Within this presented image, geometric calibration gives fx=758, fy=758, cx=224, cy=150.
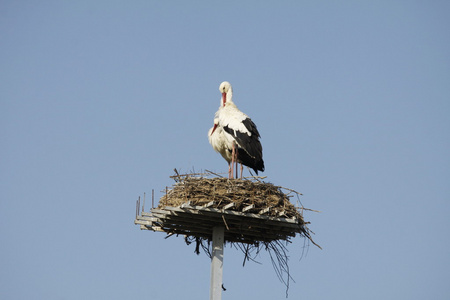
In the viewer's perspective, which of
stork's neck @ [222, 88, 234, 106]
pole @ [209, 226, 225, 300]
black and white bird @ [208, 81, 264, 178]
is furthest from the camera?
stork's neck @ [222, 88, 234, 106]

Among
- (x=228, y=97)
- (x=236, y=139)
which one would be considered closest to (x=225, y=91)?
(x=228, y=97)

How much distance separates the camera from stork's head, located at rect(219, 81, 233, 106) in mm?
14812

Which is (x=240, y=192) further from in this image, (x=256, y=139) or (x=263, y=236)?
(x=256, y=139)

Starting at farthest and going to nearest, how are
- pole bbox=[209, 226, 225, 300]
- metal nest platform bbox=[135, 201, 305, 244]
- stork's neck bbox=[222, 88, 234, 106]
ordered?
1. stork's neck bbox=[222, 88, 234, 106]
2. pole bbox=[209, 226, 225, 300]
3. metal nest platform bbox=[135, 201, 305, 244]

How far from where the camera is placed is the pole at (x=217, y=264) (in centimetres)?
1216

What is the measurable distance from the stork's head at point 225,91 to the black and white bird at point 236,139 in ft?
2.36

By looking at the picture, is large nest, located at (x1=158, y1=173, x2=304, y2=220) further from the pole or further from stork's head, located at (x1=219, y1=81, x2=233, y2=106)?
stork's head, located at (x1=219, y1=81, x2=233, y2=106)

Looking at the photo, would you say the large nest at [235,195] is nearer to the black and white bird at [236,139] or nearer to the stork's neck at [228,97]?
the black and white bird at [236,139]

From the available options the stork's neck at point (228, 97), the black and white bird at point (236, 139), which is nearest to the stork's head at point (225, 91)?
the stork's neck at point (228, 97)

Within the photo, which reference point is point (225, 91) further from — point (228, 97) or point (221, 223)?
point (221, 223)

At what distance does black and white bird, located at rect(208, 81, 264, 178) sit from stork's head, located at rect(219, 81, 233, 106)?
2.36ft

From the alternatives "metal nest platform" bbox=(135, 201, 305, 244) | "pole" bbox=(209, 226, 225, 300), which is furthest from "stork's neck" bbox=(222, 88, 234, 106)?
"pole" bbox=(209, 226, 225, 300)

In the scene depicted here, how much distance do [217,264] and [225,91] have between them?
13.0 ft

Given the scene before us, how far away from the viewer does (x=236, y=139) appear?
13.5 m
